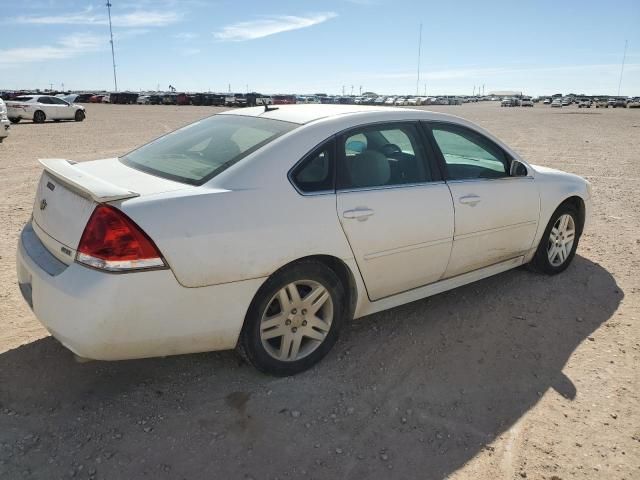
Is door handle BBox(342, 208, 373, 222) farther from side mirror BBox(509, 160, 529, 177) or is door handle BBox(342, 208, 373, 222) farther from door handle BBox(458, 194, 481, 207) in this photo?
side mirror BBox(509, 160, 529, 177)

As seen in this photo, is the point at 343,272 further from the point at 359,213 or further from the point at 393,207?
the point at 393,207

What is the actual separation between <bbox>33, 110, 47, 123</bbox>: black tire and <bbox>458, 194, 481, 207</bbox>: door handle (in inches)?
1029

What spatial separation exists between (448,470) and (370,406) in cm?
57

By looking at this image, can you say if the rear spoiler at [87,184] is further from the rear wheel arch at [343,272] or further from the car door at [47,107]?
the car door at [47,107]

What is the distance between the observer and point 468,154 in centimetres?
406

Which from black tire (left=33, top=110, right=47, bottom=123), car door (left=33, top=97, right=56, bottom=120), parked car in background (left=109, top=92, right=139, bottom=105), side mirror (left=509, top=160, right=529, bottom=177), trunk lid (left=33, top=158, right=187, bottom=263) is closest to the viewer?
trunk lid (left=33, top=158, right=187, bottom=263)

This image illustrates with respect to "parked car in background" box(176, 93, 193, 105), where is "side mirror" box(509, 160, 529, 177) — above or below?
below

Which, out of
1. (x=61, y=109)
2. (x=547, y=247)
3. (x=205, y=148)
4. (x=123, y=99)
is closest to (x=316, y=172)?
(x=205, y=148)

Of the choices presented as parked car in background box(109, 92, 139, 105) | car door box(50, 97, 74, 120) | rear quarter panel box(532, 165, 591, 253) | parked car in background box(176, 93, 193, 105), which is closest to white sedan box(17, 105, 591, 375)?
rear quarter panel box(532, 165, 591, 253)

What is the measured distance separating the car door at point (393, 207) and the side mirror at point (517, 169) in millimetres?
822

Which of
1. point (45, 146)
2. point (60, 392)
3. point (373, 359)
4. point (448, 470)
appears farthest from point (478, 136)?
point (45, 146)

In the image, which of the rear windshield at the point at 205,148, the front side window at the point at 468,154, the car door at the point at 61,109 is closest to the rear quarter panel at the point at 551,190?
the front side window at the point at 468,154

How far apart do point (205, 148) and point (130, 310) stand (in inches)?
48.7

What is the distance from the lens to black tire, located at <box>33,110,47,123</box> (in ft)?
81.4
